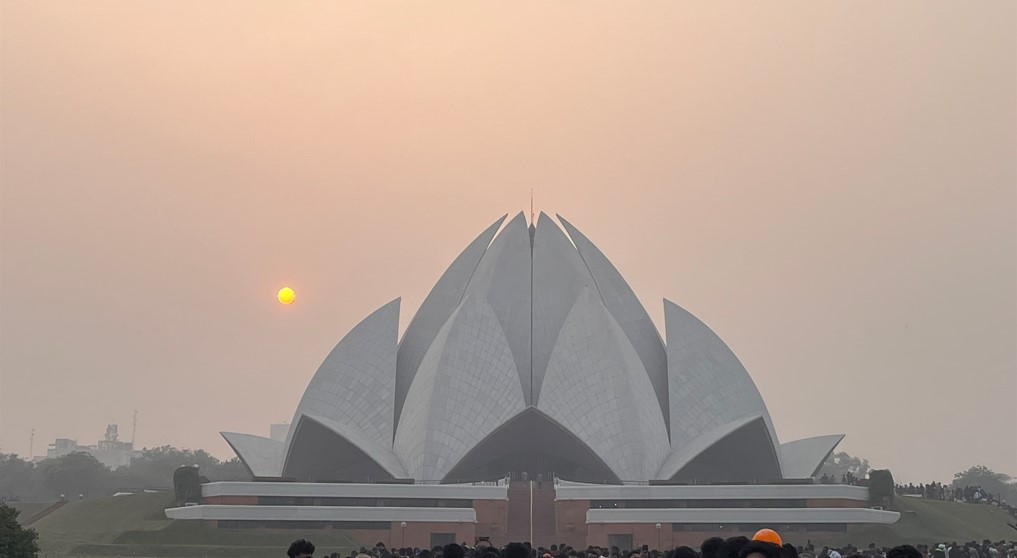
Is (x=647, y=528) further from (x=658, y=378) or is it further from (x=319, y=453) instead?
(x=319, y=453)

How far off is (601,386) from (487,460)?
5.95 meters

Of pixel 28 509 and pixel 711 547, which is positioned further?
pixel 28 509

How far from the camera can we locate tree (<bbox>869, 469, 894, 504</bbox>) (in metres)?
33.7

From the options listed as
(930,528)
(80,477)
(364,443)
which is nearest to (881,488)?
(930,528)

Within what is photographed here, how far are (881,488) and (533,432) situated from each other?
11695 mm

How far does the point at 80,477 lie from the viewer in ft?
200

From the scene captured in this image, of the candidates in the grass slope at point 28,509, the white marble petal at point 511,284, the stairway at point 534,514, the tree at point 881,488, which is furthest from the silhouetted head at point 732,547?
the grass slope at point 28,509

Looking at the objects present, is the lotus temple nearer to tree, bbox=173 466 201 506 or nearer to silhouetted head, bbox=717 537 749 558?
tree, bbox=173 466 201 506

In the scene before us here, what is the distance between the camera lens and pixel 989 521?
112 ft

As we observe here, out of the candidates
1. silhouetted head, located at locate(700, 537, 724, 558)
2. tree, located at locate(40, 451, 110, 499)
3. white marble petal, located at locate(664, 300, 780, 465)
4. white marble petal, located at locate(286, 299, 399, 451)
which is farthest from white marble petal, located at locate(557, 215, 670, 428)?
silhouetted head, located at locate(700, 537, 724, 558)

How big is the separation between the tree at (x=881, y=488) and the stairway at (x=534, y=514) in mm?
9199

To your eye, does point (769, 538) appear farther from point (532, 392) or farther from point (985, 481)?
point (985, 481)

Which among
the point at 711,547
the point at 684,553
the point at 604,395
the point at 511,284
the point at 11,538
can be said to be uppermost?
the point at 511,284

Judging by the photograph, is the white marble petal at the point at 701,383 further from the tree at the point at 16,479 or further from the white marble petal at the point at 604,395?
the tree at the point at 16,479
